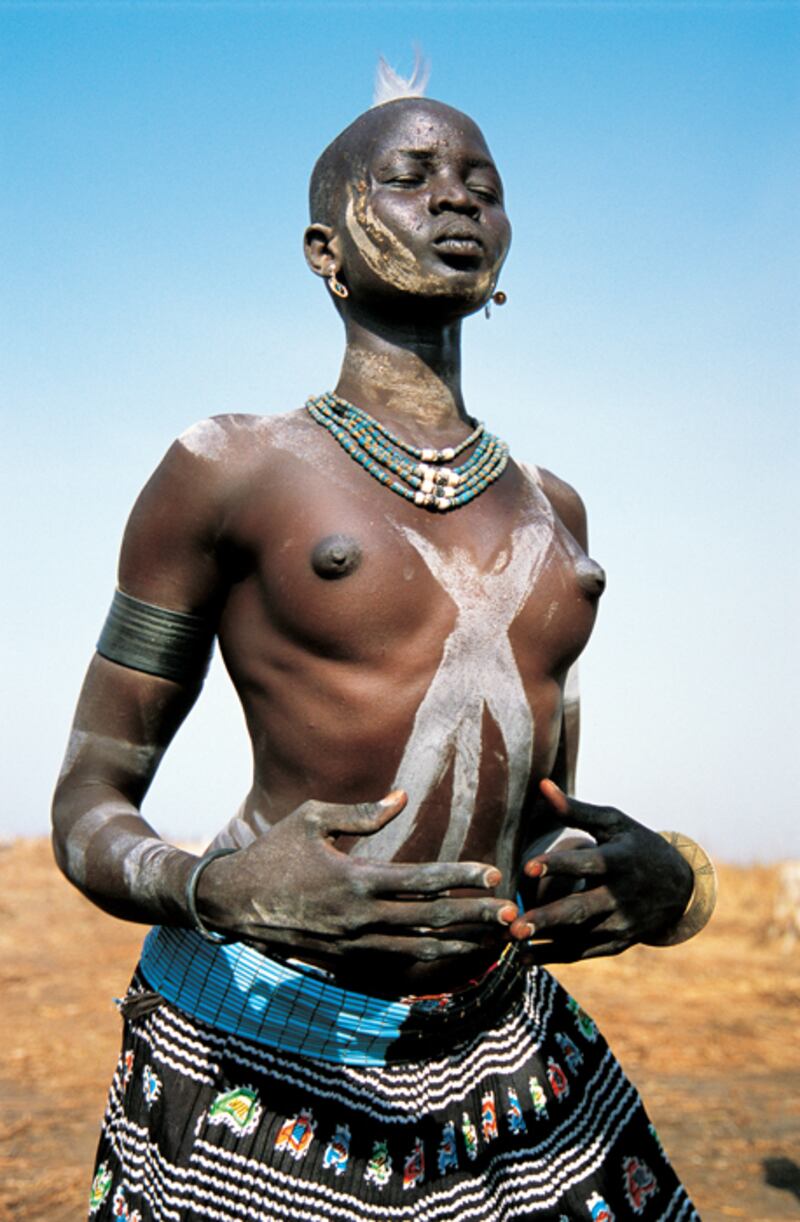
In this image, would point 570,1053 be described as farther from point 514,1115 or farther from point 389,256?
point 389,256

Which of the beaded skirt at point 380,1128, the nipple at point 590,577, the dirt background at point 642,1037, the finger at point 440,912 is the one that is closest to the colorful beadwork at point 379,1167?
the beaded skirt at point 380,1128

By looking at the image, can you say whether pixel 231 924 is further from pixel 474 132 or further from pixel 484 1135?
pixel 474 132

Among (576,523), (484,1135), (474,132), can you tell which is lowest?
(484,1135)

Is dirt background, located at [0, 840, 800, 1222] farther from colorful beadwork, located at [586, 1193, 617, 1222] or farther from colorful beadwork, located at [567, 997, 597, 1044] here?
colorful beadwork, located at [586, 1193, 617, 1222]

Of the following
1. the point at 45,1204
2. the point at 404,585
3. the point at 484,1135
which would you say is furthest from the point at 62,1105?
the point at 404,585

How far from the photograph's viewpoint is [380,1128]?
2.36 m

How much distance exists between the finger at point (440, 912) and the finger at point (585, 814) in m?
0.39

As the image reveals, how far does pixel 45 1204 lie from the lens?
566 centimetres

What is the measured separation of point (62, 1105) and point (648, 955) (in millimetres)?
5708

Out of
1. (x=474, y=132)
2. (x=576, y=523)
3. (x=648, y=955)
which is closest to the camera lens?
(x=474, y=132)

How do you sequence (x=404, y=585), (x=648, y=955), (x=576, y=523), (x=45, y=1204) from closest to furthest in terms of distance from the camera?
(x=404, y=585) < (x=576, y=523) < (x=45, y=1204) < (x=648, y=955)

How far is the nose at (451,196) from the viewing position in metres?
2.63

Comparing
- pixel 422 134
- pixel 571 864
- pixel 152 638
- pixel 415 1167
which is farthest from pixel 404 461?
pixel 415 1167

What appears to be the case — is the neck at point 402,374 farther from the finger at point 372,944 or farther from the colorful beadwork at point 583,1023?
the colorful beadwork at point 583,1023
